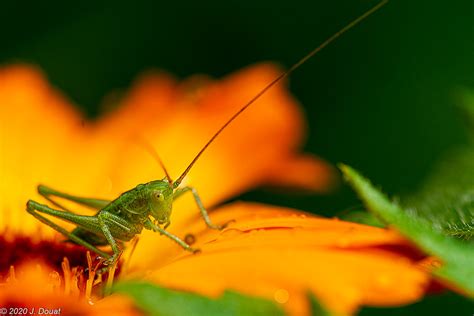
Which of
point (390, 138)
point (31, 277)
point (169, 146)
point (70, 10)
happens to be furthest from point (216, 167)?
point (31, 277)

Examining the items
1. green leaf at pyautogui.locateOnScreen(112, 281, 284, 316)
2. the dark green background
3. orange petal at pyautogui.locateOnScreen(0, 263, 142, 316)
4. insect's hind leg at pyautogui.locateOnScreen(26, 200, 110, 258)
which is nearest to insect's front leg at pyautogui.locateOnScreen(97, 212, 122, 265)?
insect's hind leg at pyautogui.locateOnScreen(26, 200, 110, 258)

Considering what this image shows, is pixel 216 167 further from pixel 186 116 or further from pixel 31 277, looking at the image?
pixel 31 277

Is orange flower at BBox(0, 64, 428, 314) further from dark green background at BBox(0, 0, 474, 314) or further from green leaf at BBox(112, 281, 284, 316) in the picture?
green leaf at BBox(112, 281, 284, 316)

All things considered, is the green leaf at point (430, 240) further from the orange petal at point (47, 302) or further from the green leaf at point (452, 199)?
the orange petal at point (47, 302)

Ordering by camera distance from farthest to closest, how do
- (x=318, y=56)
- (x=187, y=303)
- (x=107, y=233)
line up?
(x=318, y=56), (x=107, y=233), (x=187, y=303)

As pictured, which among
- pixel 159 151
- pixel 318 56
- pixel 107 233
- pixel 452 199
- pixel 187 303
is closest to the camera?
pixel 187 303

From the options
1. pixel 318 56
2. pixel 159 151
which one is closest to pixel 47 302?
pixel 159 151

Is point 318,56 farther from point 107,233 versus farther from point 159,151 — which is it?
point 107,233
